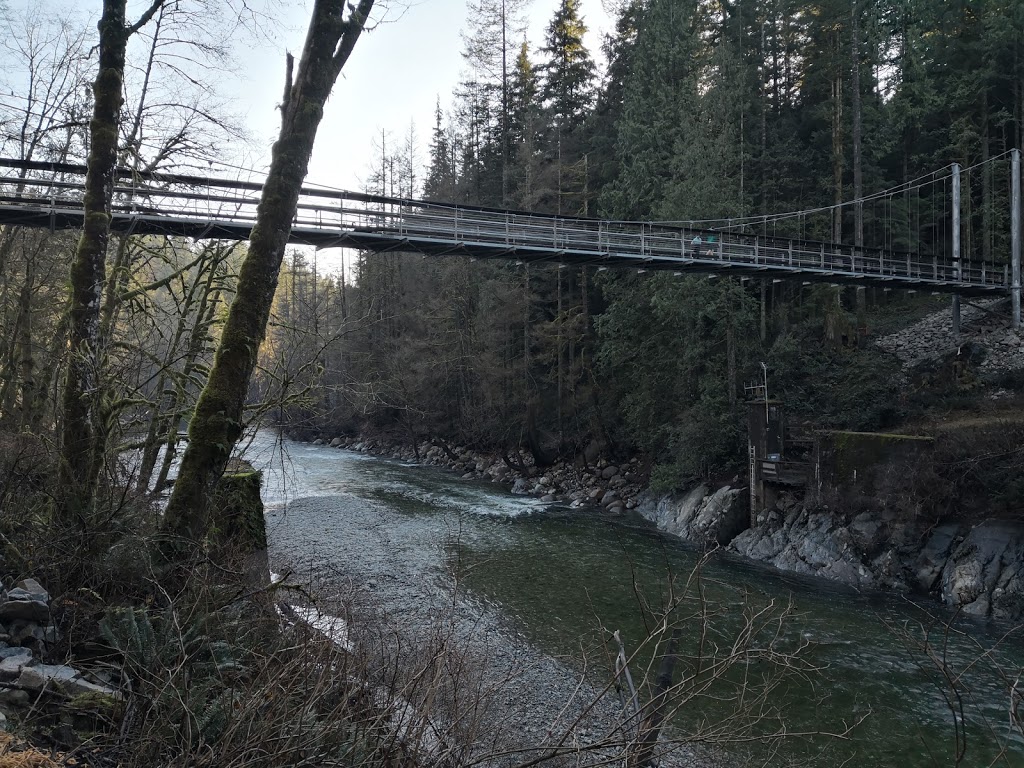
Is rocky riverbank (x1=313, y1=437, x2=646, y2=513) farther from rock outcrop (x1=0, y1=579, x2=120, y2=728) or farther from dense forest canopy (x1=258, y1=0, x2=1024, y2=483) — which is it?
rock outcrop (x1=0, y1=579, x2=120, y2=728)

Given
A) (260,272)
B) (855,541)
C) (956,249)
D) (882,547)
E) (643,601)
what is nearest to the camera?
(643,601)

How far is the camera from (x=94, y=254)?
4.30 metres

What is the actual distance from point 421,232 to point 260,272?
25.8 feet

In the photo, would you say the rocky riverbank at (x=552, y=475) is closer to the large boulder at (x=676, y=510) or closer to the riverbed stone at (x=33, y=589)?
the large boulder at (x=676, y=510)

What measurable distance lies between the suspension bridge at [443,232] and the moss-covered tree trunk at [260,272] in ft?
9.94

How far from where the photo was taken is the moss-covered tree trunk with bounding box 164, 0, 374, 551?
380cm

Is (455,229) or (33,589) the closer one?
(33,589)

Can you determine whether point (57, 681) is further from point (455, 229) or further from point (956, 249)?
point (956, 249)

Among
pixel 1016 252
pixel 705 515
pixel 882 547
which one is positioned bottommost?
pixel 705 515

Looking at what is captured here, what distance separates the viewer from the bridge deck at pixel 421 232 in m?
7.35

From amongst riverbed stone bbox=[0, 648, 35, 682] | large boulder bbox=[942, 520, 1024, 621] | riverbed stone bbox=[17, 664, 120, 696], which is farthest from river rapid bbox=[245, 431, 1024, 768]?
riverbed stone bbox=[0, 648, 35, 682]

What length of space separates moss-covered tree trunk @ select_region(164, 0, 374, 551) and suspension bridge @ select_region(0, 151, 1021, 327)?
9.94ft

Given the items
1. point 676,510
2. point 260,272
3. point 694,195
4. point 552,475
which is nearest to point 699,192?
point 694,195

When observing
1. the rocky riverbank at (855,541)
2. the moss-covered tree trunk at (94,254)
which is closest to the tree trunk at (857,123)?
the rocky riverbank at (855,541)
